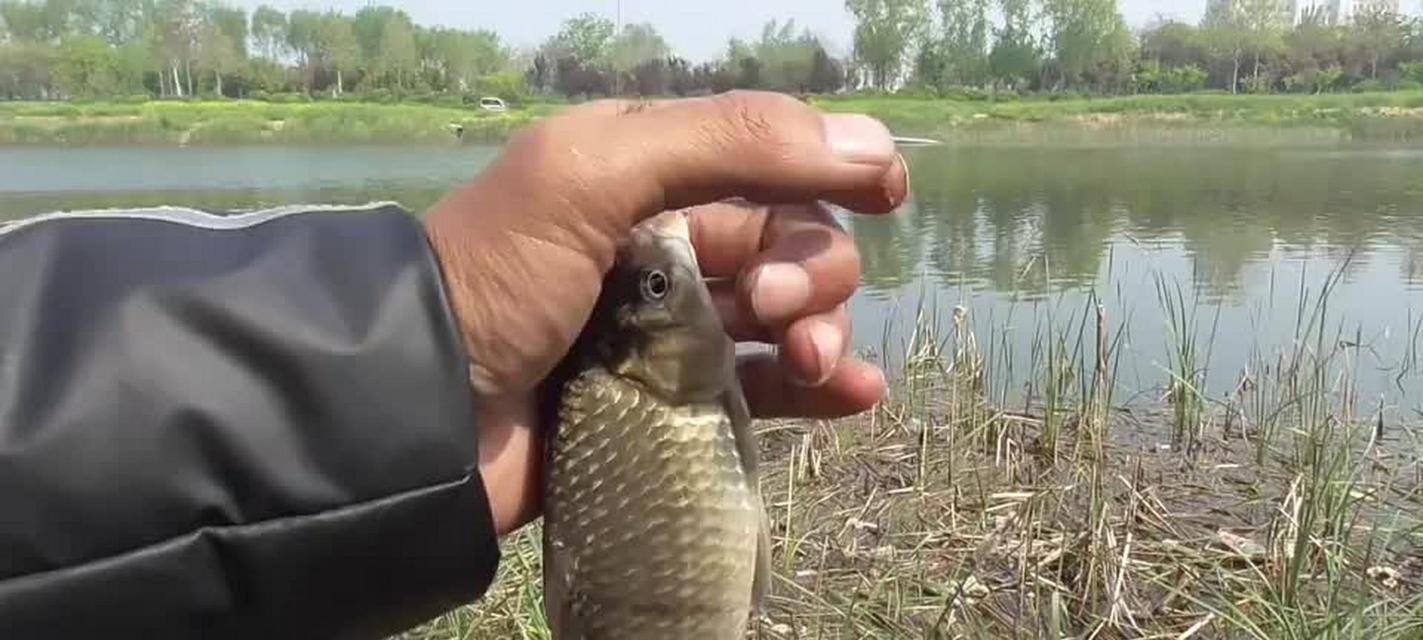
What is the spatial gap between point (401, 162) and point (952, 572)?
25.0 metres

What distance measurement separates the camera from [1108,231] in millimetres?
14797

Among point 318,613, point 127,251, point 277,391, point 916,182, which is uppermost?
point 127,251

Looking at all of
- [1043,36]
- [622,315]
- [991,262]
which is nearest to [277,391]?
[622,315]

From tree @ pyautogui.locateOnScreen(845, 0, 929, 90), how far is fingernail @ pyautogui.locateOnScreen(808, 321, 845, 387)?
5630cm

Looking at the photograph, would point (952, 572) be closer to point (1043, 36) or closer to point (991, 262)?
point (991, 262)

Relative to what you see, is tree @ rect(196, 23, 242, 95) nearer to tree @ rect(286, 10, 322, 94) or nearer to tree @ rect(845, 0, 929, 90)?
tree @ rect(286, 10, 322, 94)

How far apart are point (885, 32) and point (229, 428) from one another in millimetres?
58700

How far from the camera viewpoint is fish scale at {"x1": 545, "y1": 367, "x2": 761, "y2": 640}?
1.60 meters

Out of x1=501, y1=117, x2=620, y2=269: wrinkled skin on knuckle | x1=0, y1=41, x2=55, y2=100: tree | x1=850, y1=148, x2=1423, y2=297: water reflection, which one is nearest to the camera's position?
x1=501, y1=117, x2=620, y2=269: wrinkled skin on knuckle

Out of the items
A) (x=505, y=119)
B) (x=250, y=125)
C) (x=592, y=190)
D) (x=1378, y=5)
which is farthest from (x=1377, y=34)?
(x=592, y=190)

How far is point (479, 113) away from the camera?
39656mm

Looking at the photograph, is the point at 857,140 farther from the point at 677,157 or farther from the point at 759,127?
the point at 677,157

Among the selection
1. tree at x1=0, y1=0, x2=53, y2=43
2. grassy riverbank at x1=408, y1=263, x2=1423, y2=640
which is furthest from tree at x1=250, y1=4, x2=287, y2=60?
grassy riverbank at x1=408, y1=263, x2=1423, y2=640

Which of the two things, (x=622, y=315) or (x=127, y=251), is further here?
(x=622, y=315)
